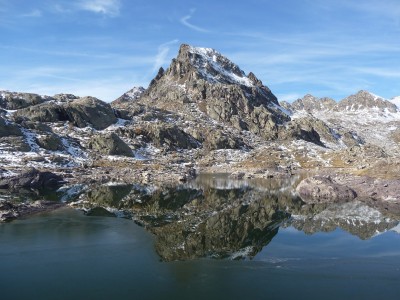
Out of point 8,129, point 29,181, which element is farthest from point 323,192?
point 8,129

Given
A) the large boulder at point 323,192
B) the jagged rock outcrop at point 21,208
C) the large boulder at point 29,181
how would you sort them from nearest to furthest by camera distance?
the jagged rock outcrop at point 21,208 → the large boulder at point 323,192 → the large boulder at point 29,181

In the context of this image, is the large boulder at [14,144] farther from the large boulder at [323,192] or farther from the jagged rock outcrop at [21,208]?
the large boulder at [323,192]

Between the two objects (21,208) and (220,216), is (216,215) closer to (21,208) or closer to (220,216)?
(220,216)

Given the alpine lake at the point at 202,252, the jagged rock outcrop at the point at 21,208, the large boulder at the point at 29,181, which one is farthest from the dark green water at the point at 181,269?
the large boulder at the point at 29,181

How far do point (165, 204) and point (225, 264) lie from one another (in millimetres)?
44110

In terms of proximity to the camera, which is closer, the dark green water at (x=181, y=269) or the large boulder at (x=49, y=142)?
the dark green water at (x=181, y=269)

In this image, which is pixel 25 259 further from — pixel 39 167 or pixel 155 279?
pixel 39 167

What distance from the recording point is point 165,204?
86125 mm

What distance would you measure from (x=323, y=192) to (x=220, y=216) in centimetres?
3710

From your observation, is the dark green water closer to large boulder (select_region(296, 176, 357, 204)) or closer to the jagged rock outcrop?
the jagged rock outcrop

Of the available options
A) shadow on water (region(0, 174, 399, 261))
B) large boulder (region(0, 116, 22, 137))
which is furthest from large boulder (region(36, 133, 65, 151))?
shadow on water (region(0, 174, 399, 261))

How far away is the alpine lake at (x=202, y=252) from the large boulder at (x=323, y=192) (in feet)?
23.3

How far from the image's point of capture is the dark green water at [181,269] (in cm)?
3528

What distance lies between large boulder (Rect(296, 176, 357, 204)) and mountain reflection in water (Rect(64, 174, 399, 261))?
3327mm
